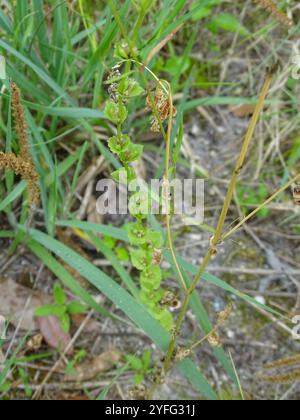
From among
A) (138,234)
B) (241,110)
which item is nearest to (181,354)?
(138,234)

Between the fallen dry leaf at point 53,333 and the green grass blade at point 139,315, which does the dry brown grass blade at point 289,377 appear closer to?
the green grass blade at point 139,315

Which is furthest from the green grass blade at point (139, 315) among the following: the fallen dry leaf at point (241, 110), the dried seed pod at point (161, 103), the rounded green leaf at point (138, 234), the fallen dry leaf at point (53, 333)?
the fallen dry leaf at point (241, 110)

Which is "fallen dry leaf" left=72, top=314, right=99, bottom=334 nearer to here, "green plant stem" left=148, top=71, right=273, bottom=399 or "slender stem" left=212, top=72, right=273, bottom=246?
"green plant stem" left=148, top=71, right=273, bottom=399

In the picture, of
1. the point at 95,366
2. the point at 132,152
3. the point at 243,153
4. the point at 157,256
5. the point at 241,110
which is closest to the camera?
the point at 243,153

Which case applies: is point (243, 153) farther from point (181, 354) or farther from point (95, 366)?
point (95, 366)

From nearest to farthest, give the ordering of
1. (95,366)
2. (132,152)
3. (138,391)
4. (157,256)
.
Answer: (132,152) < (157,256) < (138,391) < (95,366)
